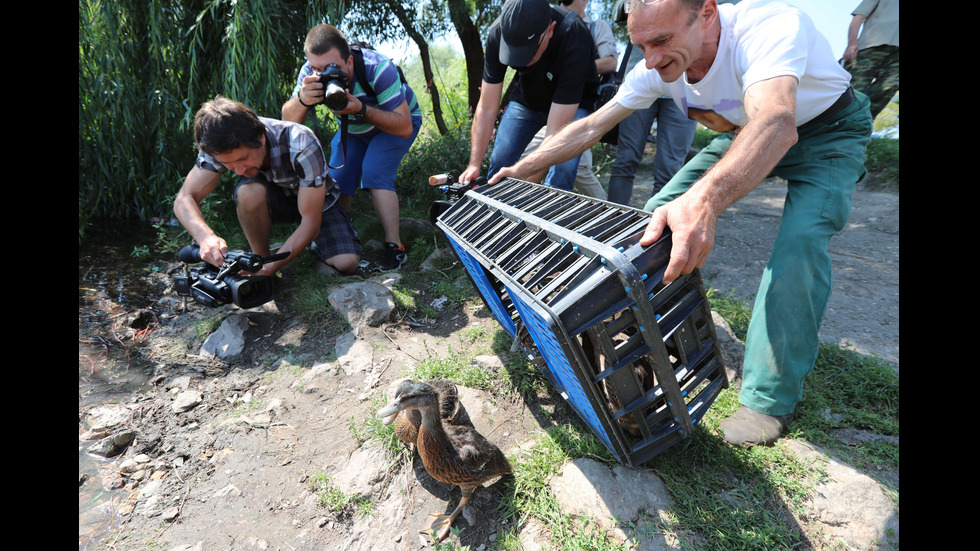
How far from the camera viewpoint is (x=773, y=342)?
223 cm

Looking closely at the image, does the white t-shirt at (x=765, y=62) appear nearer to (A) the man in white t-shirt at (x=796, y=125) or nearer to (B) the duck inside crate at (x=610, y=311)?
(A) the man in white t-shirt at (x=796, y=125)

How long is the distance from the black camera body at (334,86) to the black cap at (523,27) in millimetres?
1321

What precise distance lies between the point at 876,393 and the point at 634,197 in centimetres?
449

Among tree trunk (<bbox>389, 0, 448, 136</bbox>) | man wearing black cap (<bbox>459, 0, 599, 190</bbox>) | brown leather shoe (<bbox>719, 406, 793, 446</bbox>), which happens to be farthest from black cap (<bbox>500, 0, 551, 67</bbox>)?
tree trunk (<bbox>389, 0, 448, 136</bbox>)

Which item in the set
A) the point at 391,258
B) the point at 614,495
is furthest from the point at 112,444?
the point at 614,495

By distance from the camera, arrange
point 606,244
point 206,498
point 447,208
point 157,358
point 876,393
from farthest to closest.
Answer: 1. point 157,358
2. point 447,208
3. point 876,393
4. point 206,498
5. point 606,244

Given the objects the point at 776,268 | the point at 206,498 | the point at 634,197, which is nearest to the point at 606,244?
the point at 776,268

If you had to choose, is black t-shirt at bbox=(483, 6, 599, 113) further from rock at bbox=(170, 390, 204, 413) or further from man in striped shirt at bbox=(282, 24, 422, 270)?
rock at bbox=(170, 390, 204, 413)

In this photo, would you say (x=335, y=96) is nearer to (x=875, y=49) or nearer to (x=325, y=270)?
(x=325, y=270)

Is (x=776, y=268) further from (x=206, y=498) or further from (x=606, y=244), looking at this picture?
(x=206, y=498)

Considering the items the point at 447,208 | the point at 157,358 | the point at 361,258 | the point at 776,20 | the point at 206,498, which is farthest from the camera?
the point at 361,258

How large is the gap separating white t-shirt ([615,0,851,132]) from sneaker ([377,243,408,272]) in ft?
9.03

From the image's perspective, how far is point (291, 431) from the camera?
2.78 meters

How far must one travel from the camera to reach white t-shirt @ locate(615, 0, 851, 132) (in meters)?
2.04
